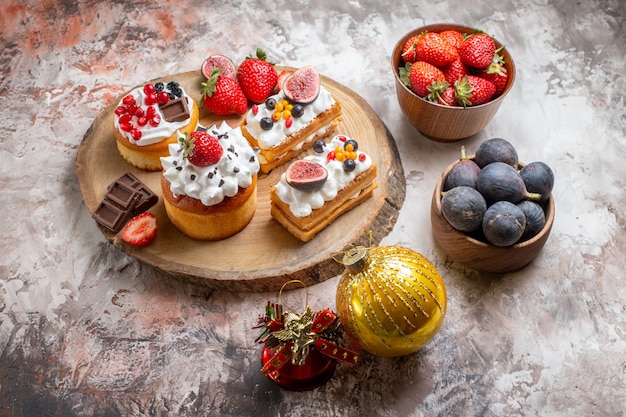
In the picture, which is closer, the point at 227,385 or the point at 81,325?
the point at 227,385

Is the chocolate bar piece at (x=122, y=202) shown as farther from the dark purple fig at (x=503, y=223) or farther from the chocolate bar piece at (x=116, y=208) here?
the dark purple fig at (x=503, y=223)

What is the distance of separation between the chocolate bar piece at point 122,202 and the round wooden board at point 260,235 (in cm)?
7

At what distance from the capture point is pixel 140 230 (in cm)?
325

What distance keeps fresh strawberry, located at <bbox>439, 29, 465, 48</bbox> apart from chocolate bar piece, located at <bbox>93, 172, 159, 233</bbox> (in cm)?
186

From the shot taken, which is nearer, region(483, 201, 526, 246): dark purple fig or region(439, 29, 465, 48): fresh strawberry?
region(483, 201, 526, 246): dark purple fig

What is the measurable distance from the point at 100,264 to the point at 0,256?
0.54 meters

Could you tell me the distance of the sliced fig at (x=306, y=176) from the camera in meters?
3.17

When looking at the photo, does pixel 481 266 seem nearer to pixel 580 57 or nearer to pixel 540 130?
pixel 540 130

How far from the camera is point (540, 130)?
3.85 m

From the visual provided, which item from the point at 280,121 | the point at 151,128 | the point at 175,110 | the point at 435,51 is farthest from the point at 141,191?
the point at 435,51

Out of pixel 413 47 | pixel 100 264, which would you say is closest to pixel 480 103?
pixel 413 47

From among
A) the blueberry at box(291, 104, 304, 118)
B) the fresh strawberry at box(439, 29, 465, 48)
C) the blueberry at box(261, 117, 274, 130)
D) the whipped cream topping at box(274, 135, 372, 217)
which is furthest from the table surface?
the blueberry at box(261, 117, 274, 130)

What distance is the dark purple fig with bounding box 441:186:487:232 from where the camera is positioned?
3.03 metres

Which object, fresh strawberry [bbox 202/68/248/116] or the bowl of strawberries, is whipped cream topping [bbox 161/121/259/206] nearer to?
fresh strawberry [bbox 202/68/248/116]
